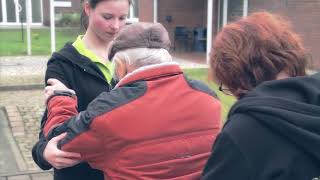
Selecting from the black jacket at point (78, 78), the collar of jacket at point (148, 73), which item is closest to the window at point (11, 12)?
the black jacket at point (78, 78)

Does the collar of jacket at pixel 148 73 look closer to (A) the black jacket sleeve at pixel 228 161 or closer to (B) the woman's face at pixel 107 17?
(A) the black jacket sleeve at pixel 228 161

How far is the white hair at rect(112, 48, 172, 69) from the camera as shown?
1688 mm

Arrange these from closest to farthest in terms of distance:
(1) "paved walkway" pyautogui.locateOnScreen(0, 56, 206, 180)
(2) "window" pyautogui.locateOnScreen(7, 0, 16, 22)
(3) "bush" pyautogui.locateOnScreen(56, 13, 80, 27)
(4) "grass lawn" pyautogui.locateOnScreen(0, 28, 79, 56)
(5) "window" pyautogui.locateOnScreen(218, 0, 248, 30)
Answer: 1. (1) "paved walkway" pyautogui.locateOnScreen(0, 56, 206, 180)
2. (5) "window" pyautogui.locateOnScreen(218, 0, 248, 30)
3. (4) "grass lawn" pyautogui.locateOnScreen(0, 28, 79, 56)
4. (3) "bush" pyautogui.locateOnScreen(56, 13, 80, 27)
5. (2) "window" pyautogui.locateOnScreen(7, 0, 16, 22)

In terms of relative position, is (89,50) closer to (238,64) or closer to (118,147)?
(118,147)

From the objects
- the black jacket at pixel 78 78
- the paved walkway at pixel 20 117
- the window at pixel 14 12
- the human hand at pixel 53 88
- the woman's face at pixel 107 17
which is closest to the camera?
the human hand at pixel 53 88

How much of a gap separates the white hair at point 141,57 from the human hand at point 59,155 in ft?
1.08

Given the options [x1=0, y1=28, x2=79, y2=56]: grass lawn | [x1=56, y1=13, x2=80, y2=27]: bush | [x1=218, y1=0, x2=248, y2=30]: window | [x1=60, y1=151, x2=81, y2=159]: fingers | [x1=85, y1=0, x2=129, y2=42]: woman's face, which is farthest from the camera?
[x1=56, y1=13, x2=80, y2=27]: bush

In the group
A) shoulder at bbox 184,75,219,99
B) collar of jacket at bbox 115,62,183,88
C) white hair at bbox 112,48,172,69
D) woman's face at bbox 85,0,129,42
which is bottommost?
shoulder at bbox 184,75,219,99

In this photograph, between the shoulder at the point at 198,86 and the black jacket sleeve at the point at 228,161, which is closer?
the black jacket sleeve at the point at 228,161

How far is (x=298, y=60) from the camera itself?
5.19 ft

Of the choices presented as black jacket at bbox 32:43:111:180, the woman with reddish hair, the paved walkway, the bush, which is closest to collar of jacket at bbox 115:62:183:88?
the woman with reddish hair

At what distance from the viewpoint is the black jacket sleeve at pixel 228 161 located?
1.40m

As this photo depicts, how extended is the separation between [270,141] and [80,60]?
1039 mm

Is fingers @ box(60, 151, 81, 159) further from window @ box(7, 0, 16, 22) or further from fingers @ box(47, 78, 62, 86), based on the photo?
window @ box(7, 0, 16, 22)
